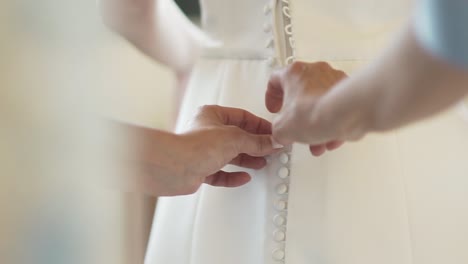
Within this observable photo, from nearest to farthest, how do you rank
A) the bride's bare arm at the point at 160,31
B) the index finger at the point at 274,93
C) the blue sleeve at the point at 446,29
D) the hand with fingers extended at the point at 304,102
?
the blue sleeve at the point at 446,29 < the hand with fingers extended at the point at 304,102 < the index finger at the point at 274,93 < the bride's bare arm at the point at 160,31

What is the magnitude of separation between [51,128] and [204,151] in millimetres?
156

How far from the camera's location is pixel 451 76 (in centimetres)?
30

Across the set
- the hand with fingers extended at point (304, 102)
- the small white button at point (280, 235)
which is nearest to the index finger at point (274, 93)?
the hand with fingers extended at point (304, 102)

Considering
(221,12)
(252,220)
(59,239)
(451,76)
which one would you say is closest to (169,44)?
(221,12)

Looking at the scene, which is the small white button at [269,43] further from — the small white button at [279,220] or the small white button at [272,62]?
the small white button at [279,220]

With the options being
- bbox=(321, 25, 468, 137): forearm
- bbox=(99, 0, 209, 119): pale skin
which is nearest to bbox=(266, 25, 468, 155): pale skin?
bbox=(321, 25, 468, 137): forearm

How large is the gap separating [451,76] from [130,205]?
0.44 m

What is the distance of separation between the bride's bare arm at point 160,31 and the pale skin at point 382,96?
31cm

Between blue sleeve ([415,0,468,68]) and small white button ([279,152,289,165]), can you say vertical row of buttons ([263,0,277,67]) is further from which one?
blue sleeve ([415,0,468,68])

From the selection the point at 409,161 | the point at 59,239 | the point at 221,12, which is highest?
the point at 221,12

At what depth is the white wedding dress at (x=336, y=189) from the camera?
0.54 meters

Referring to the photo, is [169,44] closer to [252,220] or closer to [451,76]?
[252,220]

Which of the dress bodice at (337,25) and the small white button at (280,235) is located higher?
the dress bodice at (337,25)

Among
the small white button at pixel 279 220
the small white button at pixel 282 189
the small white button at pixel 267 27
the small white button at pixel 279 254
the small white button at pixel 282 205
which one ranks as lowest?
the small white button at pixel 279 254
